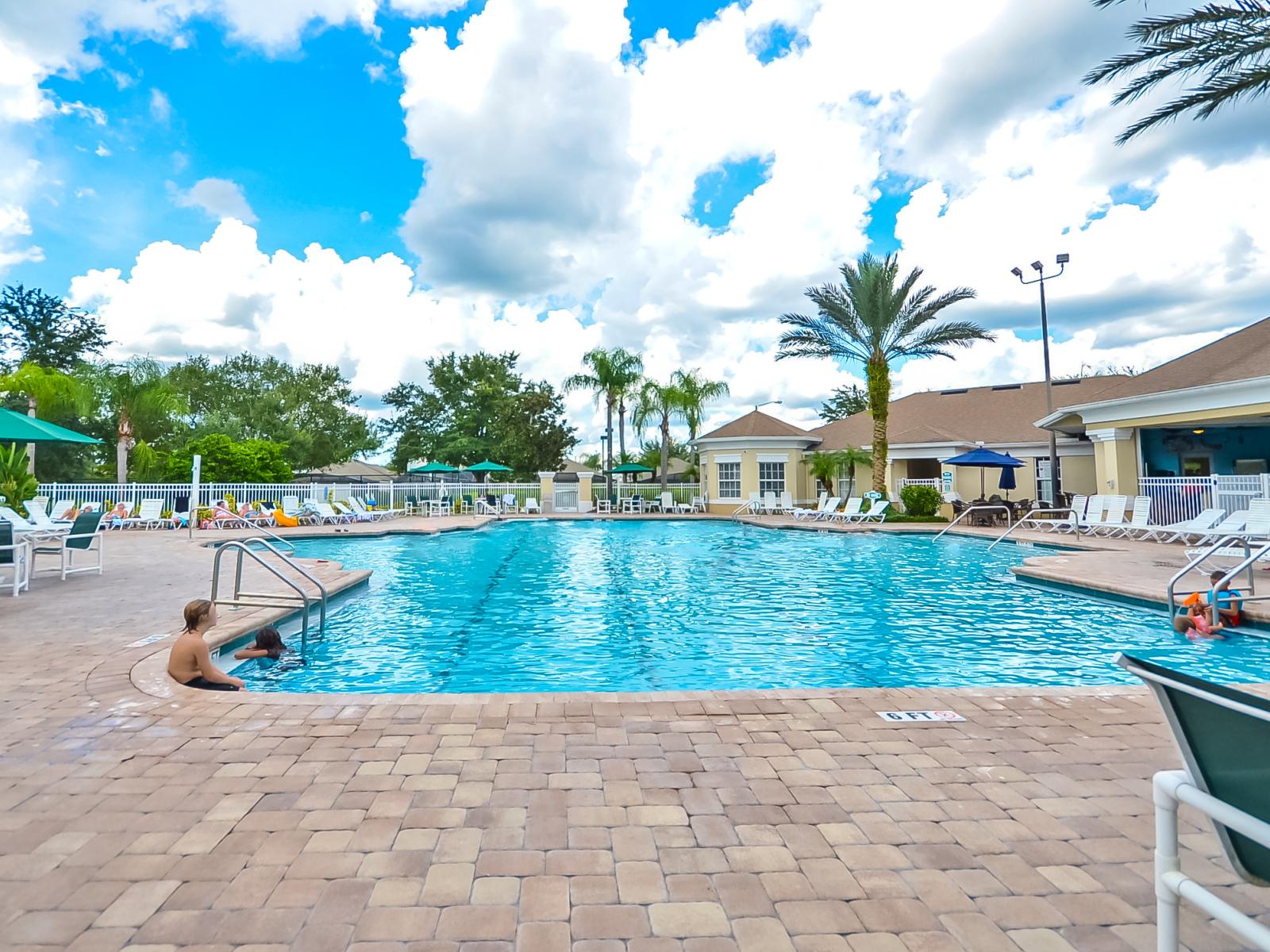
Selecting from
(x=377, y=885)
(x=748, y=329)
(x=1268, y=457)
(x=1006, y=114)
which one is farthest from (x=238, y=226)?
(x=1268, y=457)

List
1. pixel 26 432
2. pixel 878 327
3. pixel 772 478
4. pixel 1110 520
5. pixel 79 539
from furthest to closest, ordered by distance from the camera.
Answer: pixel 772 478, pixel 878 327, pixel 1110 520, pixel 79 539, pixel 26 432

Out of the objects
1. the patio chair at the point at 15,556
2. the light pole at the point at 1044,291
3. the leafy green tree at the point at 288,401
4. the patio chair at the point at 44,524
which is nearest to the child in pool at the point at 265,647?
the patio chair at the point at 15,556

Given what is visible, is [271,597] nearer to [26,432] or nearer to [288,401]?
[26,432]

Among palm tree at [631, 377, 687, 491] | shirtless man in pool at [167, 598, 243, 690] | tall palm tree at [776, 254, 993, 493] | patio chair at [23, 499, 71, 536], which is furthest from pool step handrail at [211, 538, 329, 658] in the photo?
palm tree at [631, 377, 687, 491]

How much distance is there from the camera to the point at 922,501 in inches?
815

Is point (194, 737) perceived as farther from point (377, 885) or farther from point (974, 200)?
point (974, 200)

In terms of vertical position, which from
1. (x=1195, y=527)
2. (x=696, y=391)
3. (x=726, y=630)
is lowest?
(x=726, y=630)

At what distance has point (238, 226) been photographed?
2033cm

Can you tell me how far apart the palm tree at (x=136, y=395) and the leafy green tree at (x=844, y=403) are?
4027cm

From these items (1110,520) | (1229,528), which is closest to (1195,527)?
(1229,528)

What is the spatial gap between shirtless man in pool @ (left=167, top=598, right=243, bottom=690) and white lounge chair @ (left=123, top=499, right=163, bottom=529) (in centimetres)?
1797

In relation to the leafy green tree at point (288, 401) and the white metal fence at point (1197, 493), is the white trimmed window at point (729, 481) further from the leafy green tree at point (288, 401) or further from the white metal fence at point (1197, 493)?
the leafy green tree at point (288, 401)

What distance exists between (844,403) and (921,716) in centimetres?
5017

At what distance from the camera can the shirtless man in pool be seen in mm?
4406
